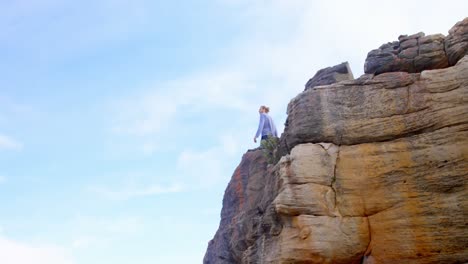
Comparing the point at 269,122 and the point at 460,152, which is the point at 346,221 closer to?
the point at 460,152

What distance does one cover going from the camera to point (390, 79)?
18.8m

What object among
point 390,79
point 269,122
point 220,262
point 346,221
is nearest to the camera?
point 346,221

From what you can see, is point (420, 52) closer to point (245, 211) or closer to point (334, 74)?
point (334, 74)

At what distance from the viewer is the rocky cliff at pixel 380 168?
16406mm

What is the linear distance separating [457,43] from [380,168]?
19.0ft

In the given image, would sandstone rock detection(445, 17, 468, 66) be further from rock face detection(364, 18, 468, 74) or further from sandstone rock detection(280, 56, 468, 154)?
sandstone rock detection(280, 56, 468, 154)

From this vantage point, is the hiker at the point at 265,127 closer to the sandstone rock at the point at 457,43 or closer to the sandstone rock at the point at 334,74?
the sandstone rock at the point at 334,74

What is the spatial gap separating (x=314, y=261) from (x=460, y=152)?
585 cm

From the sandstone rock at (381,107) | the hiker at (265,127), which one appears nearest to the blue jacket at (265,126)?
the hiker at (265,127)

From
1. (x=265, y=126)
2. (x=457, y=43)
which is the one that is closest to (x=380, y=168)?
(x=457, y=43)

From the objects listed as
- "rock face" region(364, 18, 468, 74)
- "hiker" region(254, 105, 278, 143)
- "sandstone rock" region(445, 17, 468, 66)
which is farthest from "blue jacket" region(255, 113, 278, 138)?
"sandstone rock" region(445, 17, 468, 66)

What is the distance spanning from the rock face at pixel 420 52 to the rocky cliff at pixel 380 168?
4 centimetres

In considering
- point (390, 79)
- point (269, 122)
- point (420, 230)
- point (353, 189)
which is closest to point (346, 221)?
point (353, 189)

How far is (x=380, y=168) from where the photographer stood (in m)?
17.5
